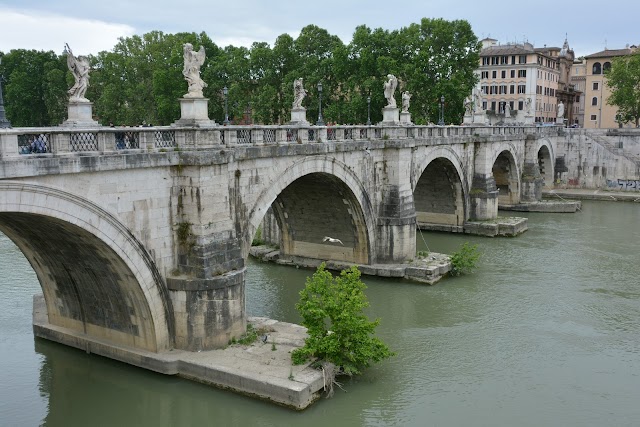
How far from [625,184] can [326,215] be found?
34490 mm

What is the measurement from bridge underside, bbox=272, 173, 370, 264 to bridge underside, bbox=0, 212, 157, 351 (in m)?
9.19

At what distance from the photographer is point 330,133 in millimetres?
21844

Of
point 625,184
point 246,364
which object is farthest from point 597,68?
point 246,364

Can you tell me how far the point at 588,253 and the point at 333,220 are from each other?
41.2 feet

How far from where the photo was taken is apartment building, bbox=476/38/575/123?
70812 mm

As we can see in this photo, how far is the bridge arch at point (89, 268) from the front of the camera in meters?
12.5

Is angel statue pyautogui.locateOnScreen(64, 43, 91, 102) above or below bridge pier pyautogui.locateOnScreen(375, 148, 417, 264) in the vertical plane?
above

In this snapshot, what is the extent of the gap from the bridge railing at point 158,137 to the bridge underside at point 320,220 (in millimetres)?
2271

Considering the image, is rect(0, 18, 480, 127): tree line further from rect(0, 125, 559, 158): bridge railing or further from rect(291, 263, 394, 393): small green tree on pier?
rect(291, 263, 394, 393): small green tree on pier

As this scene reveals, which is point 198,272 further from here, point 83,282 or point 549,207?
point 549,207

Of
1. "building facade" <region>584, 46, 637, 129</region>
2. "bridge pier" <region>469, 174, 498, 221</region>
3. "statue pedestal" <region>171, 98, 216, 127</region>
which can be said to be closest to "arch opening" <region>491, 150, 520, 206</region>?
"bridge pier" <region>469, 174, 498, 221</region>

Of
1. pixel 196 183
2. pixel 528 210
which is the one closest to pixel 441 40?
pixel 528 210

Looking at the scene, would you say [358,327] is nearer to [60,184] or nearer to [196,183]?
[196,183]

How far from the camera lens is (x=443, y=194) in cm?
3406
